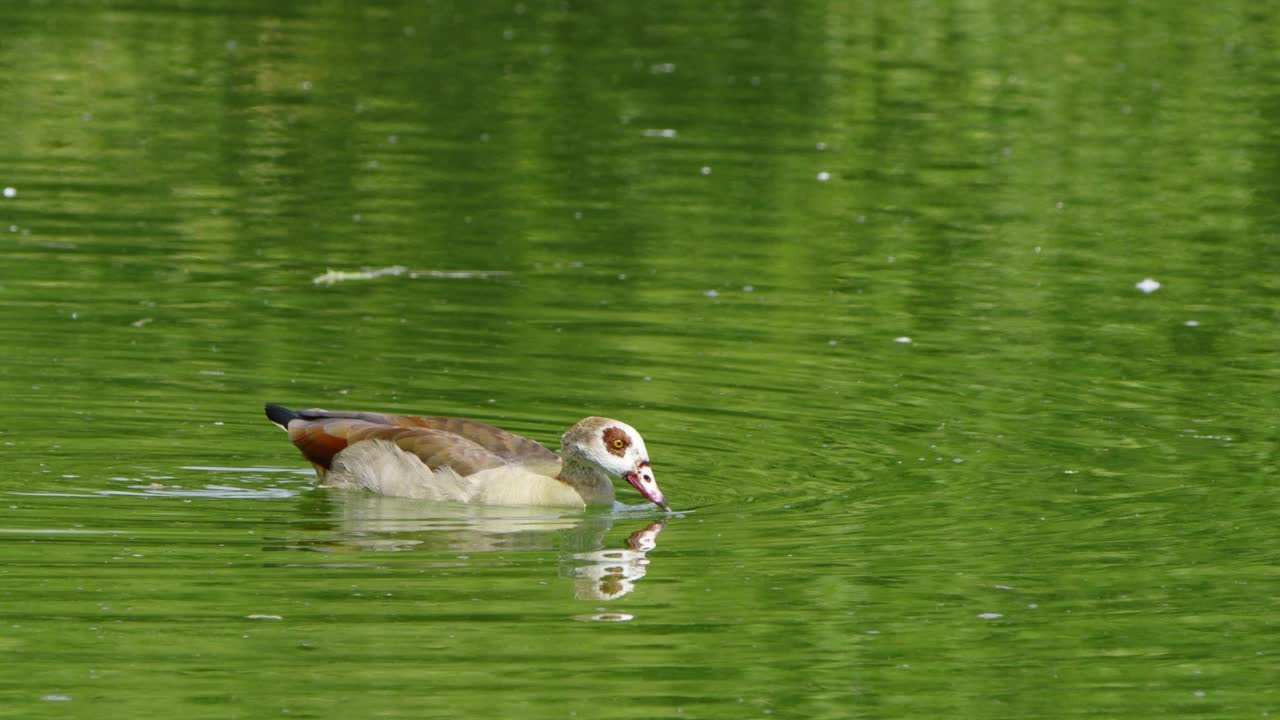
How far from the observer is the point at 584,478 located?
1341 centimetres

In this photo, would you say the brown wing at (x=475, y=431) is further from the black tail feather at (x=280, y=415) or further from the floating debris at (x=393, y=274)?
the floating debris at (x=393, y=274)

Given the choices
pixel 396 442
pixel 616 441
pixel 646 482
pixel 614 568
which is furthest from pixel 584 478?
pixel 614 568

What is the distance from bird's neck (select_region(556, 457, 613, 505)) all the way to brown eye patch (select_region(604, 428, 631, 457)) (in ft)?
0.91

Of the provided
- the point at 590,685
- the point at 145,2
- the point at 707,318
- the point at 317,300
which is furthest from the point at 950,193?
the point at 145,2

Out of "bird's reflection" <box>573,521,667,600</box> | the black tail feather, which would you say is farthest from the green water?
the black tail feather

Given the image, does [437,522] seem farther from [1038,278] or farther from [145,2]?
[145,2]

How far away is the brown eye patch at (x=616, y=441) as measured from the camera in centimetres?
1305

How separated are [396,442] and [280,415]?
767mm

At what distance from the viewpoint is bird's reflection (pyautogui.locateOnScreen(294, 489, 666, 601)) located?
1202 centimetres

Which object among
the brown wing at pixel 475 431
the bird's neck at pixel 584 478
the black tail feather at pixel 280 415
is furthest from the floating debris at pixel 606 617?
the black tail feather at pixel 280 415

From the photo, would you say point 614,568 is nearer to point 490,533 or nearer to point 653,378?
point 490,533

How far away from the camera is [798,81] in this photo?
3288cm

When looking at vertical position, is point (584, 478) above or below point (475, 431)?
below

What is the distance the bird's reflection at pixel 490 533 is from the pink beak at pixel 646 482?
14 centimetres
